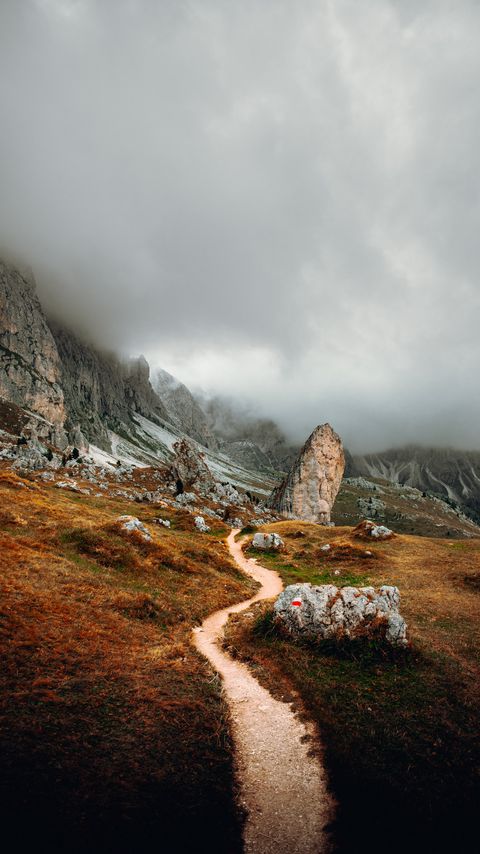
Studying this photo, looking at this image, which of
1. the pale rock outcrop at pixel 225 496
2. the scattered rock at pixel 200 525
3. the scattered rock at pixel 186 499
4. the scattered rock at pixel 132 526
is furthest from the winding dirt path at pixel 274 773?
the pale rock outcrop at pixel 225 496

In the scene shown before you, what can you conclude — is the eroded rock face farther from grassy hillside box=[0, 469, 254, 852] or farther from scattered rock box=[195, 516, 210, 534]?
grassy hillside box=[0, 469, 254, 852]

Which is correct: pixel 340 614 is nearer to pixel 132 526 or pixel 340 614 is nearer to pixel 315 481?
pixel 132 526

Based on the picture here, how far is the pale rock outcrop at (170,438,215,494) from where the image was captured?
129 meters

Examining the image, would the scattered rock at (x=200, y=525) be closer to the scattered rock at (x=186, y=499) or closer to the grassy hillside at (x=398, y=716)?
the grassy hillside at (x=398, y=716)

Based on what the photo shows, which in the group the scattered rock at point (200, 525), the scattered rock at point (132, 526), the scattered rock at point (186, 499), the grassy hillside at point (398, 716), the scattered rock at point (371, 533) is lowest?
the scattered rock at point (186, 499)

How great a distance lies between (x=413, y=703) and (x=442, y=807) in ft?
16.8

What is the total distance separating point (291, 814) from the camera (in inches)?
348

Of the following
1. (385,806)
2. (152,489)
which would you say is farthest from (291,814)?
(152,489)

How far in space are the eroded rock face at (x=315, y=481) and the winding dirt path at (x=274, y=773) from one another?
11966cm

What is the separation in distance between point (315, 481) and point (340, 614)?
384 feet

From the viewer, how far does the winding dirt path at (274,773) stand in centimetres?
816

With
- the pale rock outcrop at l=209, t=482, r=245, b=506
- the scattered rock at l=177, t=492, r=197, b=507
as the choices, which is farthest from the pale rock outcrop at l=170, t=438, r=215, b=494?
the scattered rock at l=177, t=492, r=197, b=507

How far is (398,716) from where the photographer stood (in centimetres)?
1270

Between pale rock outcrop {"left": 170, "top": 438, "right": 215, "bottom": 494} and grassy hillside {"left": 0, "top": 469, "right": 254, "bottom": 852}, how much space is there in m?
105
